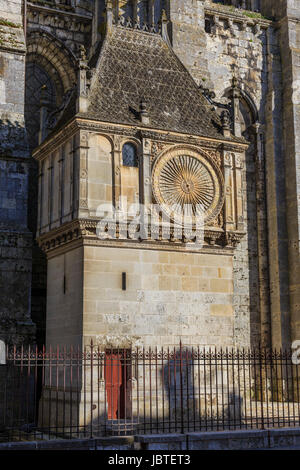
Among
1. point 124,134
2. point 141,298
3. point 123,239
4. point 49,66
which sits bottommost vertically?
point 141,298

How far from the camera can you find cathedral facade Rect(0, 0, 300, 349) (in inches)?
617

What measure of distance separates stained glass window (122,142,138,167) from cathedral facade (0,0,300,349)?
3 centimetres

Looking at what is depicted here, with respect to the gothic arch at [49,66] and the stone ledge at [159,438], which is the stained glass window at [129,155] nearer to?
the stone ledge at [159,438]

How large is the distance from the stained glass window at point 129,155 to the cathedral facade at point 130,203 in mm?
26

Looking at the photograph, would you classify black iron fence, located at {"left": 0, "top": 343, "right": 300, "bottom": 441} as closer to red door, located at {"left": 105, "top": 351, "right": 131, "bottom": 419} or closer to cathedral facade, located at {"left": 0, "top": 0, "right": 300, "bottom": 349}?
red door, located at {"left": 105, "top": 351, "right": 131, "bottom": 419}

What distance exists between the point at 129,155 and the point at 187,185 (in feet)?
5.70

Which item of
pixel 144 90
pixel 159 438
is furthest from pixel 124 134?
pixel 159 438

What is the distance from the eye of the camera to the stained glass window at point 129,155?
16359 mm

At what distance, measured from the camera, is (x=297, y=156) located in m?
23.8

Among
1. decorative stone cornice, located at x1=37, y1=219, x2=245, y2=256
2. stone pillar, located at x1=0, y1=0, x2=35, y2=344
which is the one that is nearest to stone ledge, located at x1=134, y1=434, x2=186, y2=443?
decorative stone cornice, located at x1=37, y1=219, x2=245, y2=256

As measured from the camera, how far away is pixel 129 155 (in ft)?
53.9

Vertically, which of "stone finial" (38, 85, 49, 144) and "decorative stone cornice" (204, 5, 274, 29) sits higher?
"decorative stone cornice" (204, 5, 274, 29)

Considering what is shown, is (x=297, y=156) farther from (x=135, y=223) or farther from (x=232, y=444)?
(x=232, y=444)

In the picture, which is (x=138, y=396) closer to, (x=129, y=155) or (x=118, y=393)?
(x=118, y=393)
